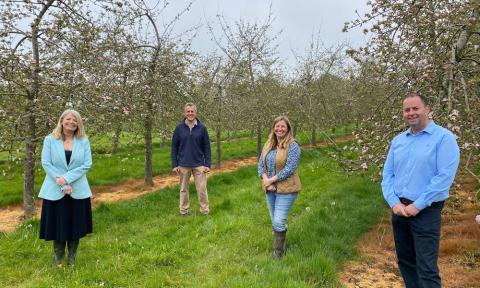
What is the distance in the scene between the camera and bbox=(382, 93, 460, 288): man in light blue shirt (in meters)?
3.31

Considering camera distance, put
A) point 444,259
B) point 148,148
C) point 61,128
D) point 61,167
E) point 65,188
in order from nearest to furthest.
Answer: point 65,188 < point 61,167 < point 61,128 < point 444,259 < point 148,148

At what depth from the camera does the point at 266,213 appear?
23.2 feet

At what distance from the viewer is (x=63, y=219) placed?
4711mm

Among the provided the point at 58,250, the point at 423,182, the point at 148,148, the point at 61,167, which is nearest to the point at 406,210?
the point at 423,182

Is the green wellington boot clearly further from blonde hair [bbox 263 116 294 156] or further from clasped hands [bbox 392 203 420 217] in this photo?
clasped hands [bbox 392 203 420 217]

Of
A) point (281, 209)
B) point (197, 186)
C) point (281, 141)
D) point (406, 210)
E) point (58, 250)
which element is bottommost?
point (58, 250)

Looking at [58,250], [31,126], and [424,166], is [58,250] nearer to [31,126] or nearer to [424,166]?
[31,126]

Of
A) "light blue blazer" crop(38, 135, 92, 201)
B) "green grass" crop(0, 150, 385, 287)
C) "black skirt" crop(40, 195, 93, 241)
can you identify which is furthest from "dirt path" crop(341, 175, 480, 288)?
"light blue blazer" crop(38, 135, 92, 201)

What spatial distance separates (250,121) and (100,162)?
5106 millimetres

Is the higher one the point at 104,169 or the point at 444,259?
the point at 104,169

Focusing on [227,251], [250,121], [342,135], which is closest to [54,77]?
[227,251]

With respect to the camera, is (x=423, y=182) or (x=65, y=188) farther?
(x=65, y=188)

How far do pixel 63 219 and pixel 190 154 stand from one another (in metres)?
2.75

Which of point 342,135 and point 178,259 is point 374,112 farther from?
point 342,135
